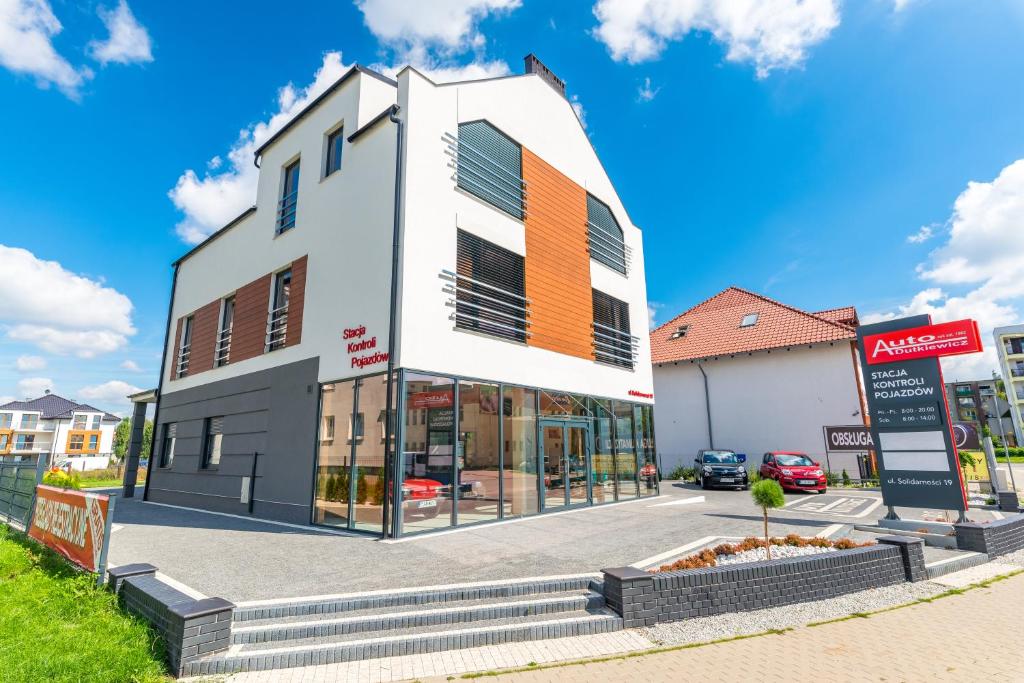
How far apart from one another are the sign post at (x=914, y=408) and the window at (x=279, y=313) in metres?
14.1

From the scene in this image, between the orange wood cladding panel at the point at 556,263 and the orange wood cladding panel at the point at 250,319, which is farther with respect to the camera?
the orange wood cladding panel at the point at 250,319

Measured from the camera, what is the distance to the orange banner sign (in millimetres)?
5926

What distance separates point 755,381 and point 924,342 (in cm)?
1383

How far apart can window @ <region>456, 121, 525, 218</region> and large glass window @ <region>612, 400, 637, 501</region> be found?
7032 millimetres

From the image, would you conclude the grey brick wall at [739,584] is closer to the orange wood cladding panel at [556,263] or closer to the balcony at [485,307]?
the balcony at [485,307]

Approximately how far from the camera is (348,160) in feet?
38.6

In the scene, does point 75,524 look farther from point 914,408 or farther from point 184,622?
point 914,408

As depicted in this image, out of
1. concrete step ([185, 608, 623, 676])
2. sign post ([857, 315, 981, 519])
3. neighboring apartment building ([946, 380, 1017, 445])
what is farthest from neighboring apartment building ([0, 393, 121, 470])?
neighboring apartment building ([946, 380, 1017, 445])

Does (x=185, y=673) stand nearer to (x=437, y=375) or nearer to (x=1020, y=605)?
(x=437, y=375)

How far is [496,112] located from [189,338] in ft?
43.8

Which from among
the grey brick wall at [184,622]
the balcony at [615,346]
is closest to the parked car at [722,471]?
the balcony at [615,346]

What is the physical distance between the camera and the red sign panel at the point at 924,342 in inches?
373

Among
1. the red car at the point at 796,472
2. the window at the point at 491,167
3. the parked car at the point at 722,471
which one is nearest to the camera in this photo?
the window at the point at 491,167

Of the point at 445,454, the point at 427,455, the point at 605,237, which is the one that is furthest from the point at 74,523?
the point at 605,237
